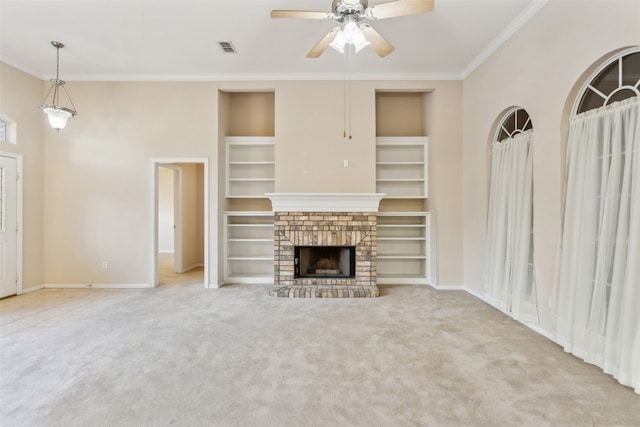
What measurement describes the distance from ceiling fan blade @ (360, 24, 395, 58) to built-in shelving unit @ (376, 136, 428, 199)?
234cm

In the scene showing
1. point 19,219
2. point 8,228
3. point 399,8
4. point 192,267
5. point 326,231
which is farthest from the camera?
point 192,267

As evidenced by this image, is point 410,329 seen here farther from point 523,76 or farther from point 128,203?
point 128,203

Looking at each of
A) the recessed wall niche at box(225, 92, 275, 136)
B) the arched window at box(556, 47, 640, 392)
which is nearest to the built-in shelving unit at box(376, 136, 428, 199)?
the recessed wall niche at box(225, 92, 275, 136)

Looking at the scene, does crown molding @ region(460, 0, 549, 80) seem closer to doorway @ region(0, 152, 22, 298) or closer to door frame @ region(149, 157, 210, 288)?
door frame @ region(149, 157, 210, 288)

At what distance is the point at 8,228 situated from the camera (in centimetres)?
420

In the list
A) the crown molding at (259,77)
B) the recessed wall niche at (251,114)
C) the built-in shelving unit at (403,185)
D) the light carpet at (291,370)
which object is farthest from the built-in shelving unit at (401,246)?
the recessed wall niche at (251,114)

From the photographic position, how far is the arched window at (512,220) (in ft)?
10.5

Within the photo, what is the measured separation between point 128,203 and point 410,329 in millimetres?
4494

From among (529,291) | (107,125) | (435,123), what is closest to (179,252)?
(107,125)

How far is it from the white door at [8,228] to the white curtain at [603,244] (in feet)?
22.1

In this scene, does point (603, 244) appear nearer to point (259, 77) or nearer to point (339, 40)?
point (339, 40)

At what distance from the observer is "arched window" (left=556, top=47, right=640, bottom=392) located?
2070 millimetres

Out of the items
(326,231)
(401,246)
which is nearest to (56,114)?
(326,231)

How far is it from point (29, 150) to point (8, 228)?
1.19 meters
